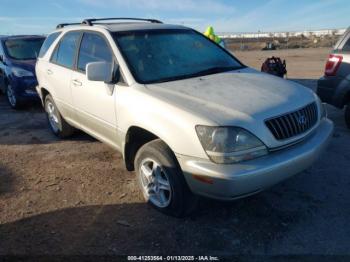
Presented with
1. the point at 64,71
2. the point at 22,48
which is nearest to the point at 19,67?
the point at 22,48

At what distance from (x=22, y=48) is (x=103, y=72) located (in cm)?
631

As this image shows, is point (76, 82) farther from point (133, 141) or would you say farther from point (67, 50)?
point (133, 141)

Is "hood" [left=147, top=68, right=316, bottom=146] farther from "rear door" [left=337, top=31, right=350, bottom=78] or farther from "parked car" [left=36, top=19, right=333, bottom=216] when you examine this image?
"rear door" [left=337, top=31, right=350, bottom=78]

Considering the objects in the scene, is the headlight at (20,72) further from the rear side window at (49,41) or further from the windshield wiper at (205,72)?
the windshield wiper at (205,72)

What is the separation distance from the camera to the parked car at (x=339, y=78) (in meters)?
5.63

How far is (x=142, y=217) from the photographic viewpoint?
3.52 metres

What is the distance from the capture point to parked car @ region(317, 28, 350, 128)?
563 centimetres

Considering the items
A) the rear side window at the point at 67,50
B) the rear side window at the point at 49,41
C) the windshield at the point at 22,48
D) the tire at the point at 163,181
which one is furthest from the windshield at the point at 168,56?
the windshield at the point at 22,48

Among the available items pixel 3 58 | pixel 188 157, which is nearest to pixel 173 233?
pixel 188 157

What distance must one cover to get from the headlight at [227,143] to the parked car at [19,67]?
6277mm

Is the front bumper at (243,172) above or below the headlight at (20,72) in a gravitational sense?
above

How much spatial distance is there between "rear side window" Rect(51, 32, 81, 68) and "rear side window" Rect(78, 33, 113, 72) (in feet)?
0.76

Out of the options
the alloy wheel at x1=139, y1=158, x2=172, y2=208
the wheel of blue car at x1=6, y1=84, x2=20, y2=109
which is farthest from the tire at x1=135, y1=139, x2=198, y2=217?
the wheel of blue car at x1=6, y1=84, x2=20, y2=109

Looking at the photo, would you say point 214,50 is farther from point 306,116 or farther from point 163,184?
point 163,184
